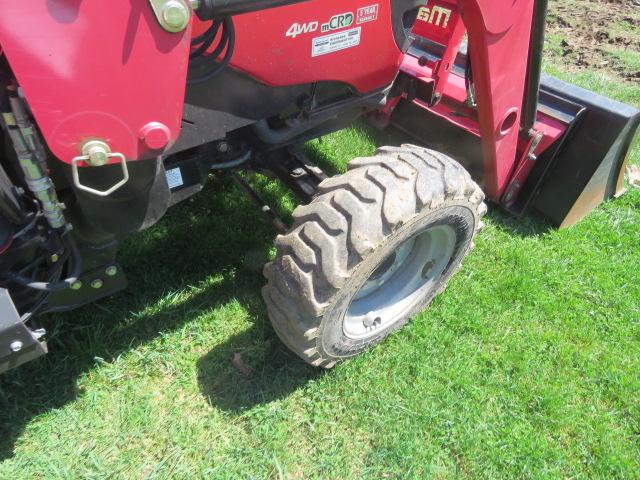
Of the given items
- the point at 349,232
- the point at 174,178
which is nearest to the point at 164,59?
the point at 174,178

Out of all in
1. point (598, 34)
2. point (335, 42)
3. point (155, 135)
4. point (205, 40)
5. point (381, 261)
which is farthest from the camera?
point (598, 34)

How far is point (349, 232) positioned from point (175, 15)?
88 centimetres

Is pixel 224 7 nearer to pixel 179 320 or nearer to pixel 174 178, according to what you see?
pixel 174 178

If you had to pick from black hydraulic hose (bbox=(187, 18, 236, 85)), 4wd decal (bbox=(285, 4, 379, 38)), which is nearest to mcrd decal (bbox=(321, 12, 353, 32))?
4wd decal (bbox=(285, 4, 379, 38))

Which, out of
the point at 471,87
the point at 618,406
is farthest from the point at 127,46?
the point at 618,406

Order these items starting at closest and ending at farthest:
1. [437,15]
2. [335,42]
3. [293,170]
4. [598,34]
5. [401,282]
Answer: [335,42]
[401,282]
[293,170]
[437,15]
[598,34]

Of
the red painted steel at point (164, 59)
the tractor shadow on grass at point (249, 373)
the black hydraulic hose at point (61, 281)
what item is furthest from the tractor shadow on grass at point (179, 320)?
the red painted steel at point (164, 59)

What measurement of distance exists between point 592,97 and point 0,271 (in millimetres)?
2959

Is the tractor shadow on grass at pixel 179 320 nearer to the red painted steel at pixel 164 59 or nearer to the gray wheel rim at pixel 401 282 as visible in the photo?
the gray wheel rim at pixel 401 282

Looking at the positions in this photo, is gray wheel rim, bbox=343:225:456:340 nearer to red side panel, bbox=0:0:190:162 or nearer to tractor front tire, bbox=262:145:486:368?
tractor front tire, bbox=262:145:486:368

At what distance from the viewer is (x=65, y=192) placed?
1.93 m

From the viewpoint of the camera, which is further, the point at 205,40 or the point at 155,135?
the point at 205,40

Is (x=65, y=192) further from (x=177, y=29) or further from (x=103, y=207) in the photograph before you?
(x=177, y=29)

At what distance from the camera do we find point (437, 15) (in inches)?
121
